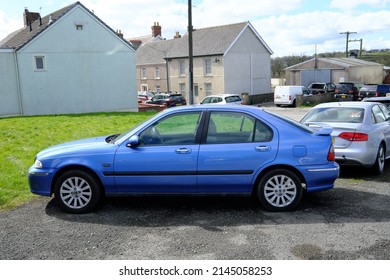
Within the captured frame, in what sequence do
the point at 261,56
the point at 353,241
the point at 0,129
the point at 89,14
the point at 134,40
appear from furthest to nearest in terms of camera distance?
the point at 134,40, the point at 261,56, the point at 89,14, the point at 0,129, the point at 353,241

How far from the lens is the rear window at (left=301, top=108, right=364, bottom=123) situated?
309 inches

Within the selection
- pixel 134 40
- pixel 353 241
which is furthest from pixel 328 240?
pixel 134 40

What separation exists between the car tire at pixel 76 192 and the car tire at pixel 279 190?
2285 mm

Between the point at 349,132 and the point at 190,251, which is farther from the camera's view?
the point at 349,132

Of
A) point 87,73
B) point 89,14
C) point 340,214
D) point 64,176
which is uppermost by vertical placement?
point 89,14

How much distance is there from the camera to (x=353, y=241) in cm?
446

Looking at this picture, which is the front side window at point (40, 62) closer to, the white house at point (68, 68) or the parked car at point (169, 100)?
the white house at point (68, 68)

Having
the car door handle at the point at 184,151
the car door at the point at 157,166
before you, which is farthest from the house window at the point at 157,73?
the car door handle at the point at 184,151

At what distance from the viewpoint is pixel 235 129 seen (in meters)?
5.61

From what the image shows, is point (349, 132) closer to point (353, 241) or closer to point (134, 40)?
point (353, 241)

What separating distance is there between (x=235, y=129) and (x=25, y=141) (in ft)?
26.8

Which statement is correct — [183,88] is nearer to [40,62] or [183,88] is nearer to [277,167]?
[40,62]

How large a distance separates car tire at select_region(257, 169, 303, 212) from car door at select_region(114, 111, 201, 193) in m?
0.97

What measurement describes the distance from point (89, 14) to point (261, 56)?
21.7 metres
